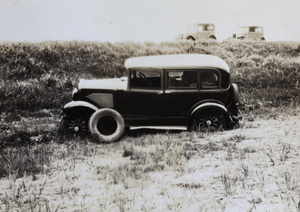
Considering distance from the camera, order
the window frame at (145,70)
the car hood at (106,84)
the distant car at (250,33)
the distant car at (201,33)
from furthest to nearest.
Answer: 1. the distant car at (250,33)
2. the distant car at (201,33)
3. the car hood at (106,84)
4. the window frame at (145,70)

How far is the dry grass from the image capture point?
2.63 meters

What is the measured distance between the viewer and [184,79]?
4602mm

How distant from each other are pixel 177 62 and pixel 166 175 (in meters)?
1.84

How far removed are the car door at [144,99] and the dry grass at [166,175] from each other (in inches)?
11.7

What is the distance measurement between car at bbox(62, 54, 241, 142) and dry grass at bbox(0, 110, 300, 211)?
0.24 metres

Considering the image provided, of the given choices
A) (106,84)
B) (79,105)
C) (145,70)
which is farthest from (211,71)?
(79,105)

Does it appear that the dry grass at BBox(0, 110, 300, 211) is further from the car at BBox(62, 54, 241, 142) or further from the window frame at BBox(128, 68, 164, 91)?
the window frame at BBox(128, 68, 164, 91)

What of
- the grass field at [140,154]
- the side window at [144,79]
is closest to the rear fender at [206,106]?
the grass field at [140,154]

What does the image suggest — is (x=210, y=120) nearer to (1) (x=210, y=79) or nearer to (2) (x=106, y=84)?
(1) (x=210, y=79)

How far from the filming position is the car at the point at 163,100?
446cm

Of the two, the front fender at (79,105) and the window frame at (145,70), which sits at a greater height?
the window frame at (145,70)

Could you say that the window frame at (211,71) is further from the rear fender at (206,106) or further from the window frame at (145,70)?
the window frame at (145,70)

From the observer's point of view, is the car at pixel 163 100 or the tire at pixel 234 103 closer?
the car at pixel 163 100

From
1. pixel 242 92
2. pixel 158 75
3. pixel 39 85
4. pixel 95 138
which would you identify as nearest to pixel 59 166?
pixel 95 138
